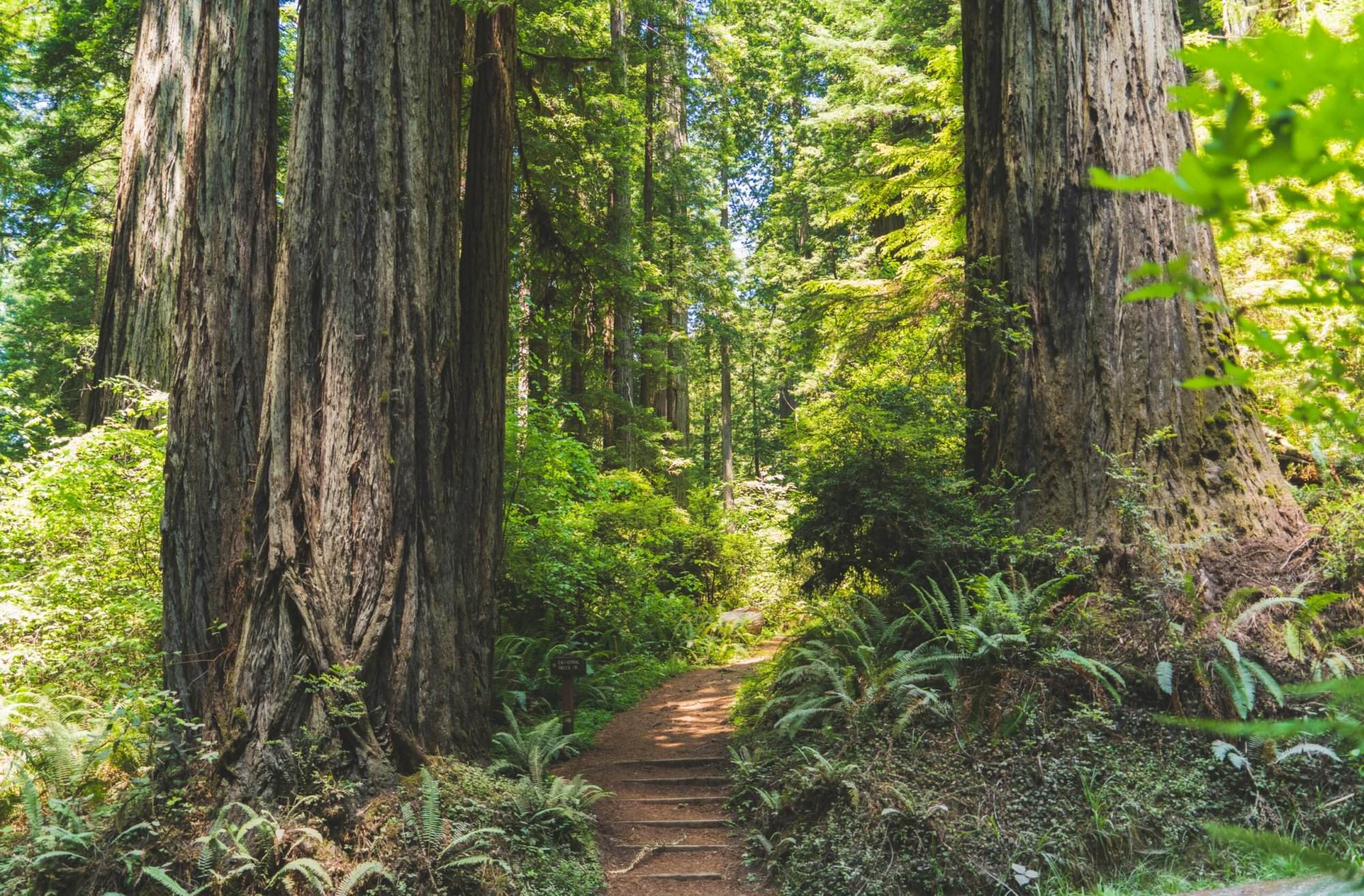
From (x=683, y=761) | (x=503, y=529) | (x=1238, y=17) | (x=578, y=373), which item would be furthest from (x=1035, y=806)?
(x=578, y=373)

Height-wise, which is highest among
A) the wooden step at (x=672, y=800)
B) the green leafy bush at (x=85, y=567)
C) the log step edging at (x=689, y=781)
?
the green leafy bush at (x=85, y=567)

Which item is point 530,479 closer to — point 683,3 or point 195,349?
point 195,349

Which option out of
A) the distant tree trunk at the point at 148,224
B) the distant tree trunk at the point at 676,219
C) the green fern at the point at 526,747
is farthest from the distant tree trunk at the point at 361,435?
the distant tree trunk at the point at 676,219

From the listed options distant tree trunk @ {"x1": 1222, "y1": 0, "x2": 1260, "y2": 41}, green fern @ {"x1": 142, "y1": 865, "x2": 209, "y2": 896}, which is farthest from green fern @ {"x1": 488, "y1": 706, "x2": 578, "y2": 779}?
distant tree trunk @ {"x1": 1222, "y1": 0, "x2": 1260, "y2": 41}

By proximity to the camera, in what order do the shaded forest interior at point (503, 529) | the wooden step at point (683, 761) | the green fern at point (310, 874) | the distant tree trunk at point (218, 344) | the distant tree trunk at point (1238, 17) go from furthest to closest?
the distant tree trunk at point (1238, 17), the wooden step at point (683, 761), the distant tree trunk at point (218, 344), the shaded forest interior at point (503, 529), the green fern at point (310, 874)

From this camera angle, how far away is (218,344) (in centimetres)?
604

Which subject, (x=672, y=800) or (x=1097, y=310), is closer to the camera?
(x=1097, y=310)

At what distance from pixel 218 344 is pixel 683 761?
16.8ft

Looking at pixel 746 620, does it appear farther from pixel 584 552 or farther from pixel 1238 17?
pixel 1238 17

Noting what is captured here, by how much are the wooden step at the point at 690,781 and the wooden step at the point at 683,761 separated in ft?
0.81

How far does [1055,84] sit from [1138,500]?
131 inches

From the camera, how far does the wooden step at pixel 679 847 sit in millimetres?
5930

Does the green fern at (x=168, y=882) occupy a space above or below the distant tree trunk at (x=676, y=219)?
below

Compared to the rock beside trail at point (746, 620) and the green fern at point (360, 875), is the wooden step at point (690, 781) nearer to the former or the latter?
the green fern at point (360, 875)
